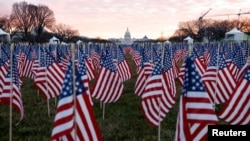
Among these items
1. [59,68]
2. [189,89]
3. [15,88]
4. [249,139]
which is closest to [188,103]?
[189,89]

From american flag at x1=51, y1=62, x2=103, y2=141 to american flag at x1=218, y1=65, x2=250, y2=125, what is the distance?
286 cm

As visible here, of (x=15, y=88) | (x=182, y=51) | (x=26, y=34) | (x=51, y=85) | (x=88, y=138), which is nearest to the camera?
(x=88, y=138)

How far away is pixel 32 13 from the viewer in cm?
10481

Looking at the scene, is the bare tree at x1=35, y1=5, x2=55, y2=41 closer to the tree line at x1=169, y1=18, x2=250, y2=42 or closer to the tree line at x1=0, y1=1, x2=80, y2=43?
the tree line at x1=0, y1=1, x2=80, y2=43

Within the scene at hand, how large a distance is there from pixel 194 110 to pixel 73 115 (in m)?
2.08

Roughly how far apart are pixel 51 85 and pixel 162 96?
475 cm

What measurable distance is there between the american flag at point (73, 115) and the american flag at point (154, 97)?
85.3 inches

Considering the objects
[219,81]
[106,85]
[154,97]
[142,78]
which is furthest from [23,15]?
[154,97]

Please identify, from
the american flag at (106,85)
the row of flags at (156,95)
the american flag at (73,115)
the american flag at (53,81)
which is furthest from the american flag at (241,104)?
the american flag at (53,81)

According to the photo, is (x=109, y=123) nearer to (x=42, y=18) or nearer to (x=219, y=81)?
(x=219, y=81)

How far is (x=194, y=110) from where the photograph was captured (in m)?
6.62

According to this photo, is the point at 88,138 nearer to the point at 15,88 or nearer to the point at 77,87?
the point at 77,87

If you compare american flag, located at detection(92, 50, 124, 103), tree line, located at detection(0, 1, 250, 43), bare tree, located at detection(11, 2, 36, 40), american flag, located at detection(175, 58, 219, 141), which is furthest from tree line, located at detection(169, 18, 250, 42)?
american flag, located at detection(175, 58, 219, 141)

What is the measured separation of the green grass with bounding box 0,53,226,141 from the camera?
10.6 metres
